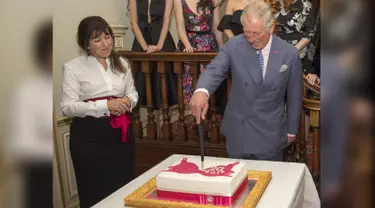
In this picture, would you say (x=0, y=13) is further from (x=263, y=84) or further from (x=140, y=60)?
(x=140, y=60)

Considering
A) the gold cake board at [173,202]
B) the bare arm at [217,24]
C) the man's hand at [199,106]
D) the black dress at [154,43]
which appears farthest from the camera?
the black dress at [154,43]

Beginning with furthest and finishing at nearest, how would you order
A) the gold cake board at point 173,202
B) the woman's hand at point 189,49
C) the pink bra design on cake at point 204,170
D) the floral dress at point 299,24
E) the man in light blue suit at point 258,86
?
the woman's hand at point 189,49, the floral dress at point 299,24, the man in light blue suit at point 258,86, the pink bra design on cake at point 204,170, the gold cake board at point 173,202

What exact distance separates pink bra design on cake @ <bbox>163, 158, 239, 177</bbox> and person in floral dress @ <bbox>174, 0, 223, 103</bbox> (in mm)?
1888

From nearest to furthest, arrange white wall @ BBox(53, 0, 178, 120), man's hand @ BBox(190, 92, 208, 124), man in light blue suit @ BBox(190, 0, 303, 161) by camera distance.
A: man's hand @ BBox(190, 92, 208, 124), man in light blue suit @ BBox(190, 0, 303, 161), white wall @ BBox(53, 0, 178, 120)

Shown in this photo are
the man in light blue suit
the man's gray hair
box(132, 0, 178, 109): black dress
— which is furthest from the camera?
box(132, 0, 178, 109): black dress

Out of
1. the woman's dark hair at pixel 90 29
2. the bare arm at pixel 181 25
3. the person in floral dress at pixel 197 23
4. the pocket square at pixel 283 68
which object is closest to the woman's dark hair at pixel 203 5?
the person in floral dress at pixel 197 23

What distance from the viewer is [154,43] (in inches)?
152

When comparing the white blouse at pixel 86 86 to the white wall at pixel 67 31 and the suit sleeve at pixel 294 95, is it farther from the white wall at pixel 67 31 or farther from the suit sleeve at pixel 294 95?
the suit sleeve at pixel 294 95

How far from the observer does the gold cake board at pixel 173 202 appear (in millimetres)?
1457

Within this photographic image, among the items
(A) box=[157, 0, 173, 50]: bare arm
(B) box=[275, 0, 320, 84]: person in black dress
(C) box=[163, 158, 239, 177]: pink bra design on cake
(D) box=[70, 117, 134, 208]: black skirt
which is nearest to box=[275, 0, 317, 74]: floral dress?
(B) box=[275, 0, 320, 84]: person in black dress

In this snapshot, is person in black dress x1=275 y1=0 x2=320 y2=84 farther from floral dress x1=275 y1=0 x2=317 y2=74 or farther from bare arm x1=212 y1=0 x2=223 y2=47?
bare arm x1=212 y1=0 x2=223 y2=47

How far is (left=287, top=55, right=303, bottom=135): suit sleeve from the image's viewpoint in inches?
Answer: 97.3

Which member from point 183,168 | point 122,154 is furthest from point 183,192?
point 122,154

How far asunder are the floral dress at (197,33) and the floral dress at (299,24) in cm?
58
